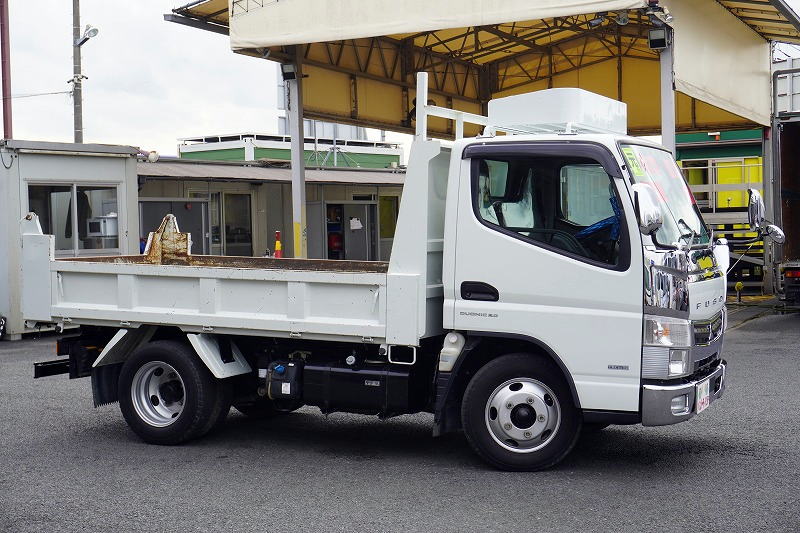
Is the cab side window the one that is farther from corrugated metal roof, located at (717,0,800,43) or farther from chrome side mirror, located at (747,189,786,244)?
corrugated metal roof, located at (717,0,800,43)

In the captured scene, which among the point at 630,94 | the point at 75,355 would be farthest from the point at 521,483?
the point at 630,94

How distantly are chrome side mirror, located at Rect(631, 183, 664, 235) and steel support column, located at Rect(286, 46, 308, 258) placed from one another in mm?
11993

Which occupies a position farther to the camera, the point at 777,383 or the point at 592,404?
the point at 777,383

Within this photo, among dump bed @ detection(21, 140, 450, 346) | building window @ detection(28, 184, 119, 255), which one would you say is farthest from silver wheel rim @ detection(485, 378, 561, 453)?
building window @ detection(28, 184, 119, 255)

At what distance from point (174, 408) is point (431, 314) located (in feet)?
8.18

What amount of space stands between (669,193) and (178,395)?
169 inches

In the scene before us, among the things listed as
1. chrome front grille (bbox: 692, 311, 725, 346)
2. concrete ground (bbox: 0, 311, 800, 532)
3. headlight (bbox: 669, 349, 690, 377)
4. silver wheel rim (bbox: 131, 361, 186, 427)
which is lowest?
concrete ground (bbox: 0, 311, 800, 532)

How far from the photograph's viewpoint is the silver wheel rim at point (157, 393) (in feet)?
28.0

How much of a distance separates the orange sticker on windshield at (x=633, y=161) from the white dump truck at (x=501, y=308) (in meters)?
0.03

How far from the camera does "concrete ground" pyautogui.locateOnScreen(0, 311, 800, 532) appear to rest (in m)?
6.16

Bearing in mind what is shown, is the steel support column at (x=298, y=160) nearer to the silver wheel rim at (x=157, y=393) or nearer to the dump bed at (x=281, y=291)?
the dump bed at (x=281, y=291)

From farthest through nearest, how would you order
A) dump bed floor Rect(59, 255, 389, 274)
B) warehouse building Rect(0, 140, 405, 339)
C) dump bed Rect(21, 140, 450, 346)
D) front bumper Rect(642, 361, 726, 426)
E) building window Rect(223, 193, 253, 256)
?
building window Rect(223, 193, 253, 256)
warehouse building Rect(0, 140, 405, 339)
dump bed floor Rect(59, 255, 389, 274)
dump bed Rect(21, 140, 450, 346)
front bumper Rect(642, 361, 726, 426)

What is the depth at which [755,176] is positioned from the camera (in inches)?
850

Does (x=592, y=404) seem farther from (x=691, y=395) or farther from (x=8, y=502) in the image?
(x=8, y=502)
